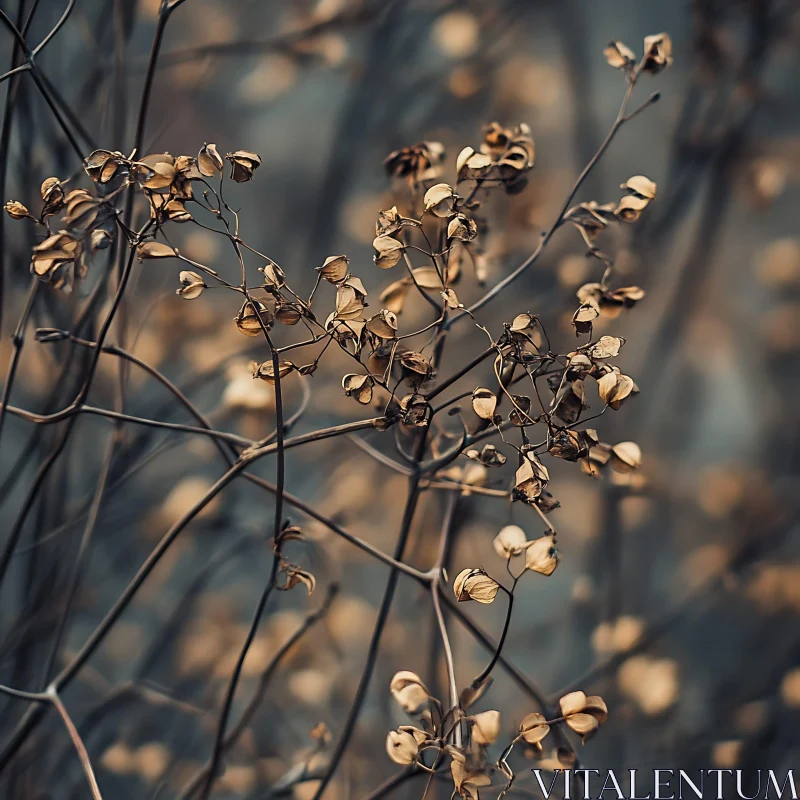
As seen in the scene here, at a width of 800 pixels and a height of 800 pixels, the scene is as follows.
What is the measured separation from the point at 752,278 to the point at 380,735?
23.8 inches

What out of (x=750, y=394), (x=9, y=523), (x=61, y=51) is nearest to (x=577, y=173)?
(x=750, y=394)

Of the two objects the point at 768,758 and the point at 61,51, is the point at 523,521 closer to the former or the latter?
the point at 768,758

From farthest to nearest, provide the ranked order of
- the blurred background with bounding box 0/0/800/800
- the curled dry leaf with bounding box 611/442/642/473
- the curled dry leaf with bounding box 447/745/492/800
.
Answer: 1. the blurred background with bounding box 0/0/800/800
2. the curled dry leaf with bounding box 611/442/642/473
3. the curled dry leaf with bounding box 447/745/492/800

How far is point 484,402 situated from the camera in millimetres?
451

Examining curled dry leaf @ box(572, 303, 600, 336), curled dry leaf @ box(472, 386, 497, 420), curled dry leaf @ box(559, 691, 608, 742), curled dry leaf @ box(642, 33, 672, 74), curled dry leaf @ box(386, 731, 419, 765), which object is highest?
curled dry leaf @ box(642, 33, 672, 74)

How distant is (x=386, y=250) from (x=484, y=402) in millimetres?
118

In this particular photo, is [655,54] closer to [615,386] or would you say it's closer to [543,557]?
[615,386]

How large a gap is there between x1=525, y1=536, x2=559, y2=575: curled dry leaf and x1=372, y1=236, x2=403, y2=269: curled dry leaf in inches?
8.1

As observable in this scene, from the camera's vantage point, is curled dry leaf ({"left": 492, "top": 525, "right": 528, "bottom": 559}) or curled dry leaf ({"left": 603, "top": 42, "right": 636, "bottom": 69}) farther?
curled dry leaf ({"left": 603, "top": 42, "right": 636, "bottom": 69})

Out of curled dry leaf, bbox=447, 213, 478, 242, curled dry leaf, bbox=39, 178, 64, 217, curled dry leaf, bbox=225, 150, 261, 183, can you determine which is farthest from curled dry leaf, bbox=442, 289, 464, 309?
curled dry leaf, bbox=39, 178, 64, 217

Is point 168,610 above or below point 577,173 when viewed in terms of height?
below

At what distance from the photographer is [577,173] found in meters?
0.70

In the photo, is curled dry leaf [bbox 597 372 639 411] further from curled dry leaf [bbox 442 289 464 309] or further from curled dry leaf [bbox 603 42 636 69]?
curled dry leaf [bbox 603 42 636 69]

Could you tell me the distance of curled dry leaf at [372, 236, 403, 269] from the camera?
45cm
